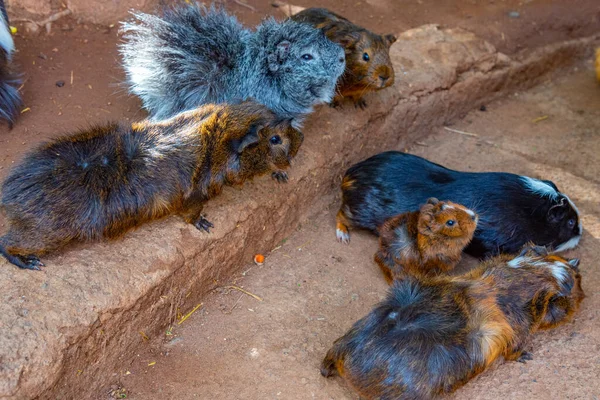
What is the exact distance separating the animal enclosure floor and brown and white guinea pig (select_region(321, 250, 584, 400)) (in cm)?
15

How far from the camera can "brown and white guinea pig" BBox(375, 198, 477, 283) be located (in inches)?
143

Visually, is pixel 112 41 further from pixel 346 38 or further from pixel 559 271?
pixel 559 271

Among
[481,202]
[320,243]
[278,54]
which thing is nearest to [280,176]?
[320,243]

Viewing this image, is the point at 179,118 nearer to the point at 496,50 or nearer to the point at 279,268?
the point at 279,268

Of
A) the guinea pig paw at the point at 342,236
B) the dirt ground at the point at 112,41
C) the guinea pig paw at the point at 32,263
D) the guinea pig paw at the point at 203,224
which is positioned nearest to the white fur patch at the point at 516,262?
the guinea pig paw at the point at 342,236

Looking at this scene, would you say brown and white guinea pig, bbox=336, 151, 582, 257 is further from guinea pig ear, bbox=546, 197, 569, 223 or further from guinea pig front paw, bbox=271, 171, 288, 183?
guinea pig front paw, bbox=271, 171, 288, 183

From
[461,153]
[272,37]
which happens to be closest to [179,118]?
[272,37]

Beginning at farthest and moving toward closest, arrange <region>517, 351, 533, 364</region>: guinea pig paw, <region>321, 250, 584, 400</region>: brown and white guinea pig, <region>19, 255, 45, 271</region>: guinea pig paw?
<region>517, 351, 533, 364</region>: guinea pig paw < <region>19, 255, 45, 271</region>: guinea pig paw < <region>321, 250, 584, 400</region>: brown and white guinea pig

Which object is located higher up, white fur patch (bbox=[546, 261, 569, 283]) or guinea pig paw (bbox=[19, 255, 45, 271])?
guinea pig paw (bbox=[19, 255, 45, 271])

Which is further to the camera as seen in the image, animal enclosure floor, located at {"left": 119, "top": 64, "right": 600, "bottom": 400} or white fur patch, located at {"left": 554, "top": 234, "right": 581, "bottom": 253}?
white fur patch, located at {"left": 554, "top": 234, "right": 581, "bottom": 253}

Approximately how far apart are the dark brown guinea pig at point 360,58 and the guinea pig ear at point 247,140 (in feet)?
4.17

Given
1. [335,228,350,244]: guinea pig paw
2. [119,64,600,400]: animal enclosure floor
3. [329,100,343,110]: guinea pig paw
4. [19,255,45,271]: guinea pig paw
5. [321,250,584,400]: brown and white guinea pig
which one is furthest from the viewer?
[329,100,343,110]: guinea pig paw

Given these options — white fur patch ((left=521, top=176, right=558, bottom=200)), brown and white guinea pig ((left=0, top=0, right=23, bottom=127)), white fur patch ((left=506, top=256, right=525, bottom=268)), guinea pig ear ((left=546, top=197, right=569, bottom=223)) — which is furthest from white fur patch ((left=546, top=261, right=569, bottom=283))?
brown and white guinea pig ((left=0, top=0, right=23, bottom=127))

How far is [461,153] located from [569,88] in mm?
1826
